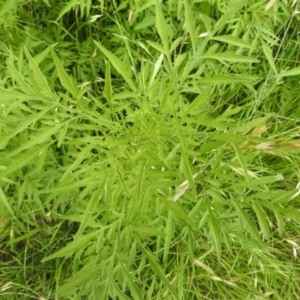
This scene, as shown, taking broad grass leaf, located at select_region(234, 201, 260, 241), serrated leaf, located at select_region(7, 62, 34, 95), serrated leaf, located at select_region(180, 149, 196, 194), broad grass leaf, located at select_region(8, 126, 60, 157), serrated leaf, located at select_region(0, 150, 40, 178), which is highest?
serrated leaf, located at select_region(7, 62, 34, 95)

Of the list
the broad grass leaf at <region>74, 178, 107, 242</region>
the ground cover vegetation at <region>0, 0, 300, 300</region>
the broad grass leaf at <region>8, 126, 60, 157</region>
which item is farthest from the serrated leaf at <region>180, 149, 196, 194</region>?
the broad grass leaf at <region>8, 126, 60, 157</region>

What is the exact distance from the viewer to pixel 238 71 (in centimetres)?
193

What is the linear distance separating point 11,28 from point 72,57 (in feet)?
1.01

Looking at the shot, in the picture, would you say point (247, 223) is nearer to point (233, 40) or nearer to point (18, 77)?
point (233, 40)

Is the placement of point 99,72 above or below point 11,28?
below

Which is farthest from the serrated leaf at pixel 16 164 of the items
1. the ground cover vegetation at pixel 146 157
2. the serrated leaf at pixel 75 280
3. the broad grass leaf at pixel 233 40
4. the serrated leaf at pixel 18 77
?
the broad grass leaf at pixel 233 40

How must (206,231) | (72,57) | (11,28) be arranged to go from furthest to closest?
(72,57)
(11,28)
(206,231)

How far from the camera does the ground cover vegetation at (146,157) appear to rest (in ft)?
3.56

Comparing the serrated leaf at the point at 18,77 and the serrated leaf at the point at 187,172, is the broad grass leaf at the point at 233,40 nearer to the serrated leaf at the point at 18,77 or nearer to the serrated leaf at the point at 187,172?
the serrated leaf at the point at 187,172

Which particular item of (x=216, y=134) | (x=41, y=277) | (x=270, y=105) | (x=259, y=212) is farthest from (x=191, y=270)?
(x=216, y=134)

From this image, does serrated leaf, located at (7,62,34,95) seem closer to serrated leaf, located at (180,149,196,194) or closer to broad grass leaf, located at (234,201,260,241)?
serrated leaf, located at (180,149,196,194)

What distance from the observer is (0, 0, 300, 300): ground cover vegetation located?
3.56ft

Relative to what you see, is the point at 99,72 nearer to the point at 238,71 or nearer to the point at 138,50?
the point at 138,50

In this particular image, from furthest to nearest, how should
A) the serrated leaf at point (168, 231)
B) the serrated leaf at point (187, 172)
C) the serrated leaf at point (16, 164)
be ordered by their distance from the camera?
the serrated leaf at point (168, 231) → the serrated leaf at point (16, 164) → the serrated leaf at point (187, 172)
